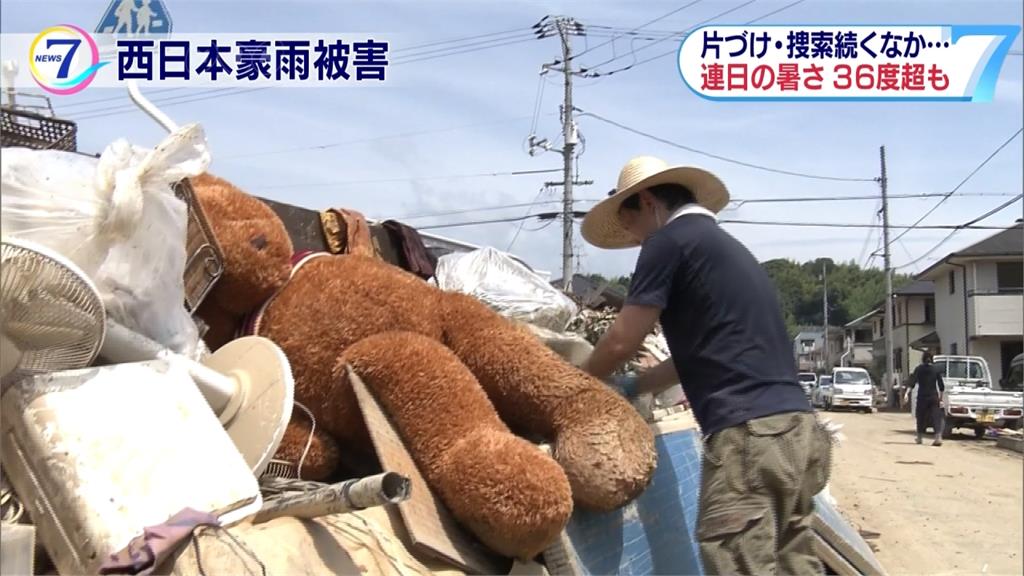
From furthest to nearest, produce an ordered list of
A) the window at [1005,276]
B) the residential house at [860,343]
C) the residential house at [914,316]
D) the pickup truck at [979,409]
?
the residential house at [860,343]
the residential house at [914,316]
the window at [1005,276]
the pickup truck at [979,409]

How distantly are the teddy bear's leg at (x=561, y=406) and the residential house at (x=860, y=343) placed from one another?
153 ft

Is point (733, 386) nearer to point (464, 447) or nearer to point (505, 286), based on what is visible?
point (464, 447)

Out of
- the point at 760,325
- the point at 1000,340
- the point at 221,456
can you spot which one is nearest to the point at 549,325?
the point at 760,325

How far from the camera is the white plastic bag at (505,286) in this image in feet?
12.9

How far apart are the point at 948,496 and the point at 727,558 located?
7.97 metres

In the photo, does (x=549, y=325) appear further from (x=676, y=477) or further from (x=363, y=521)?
(x=363, y=521)

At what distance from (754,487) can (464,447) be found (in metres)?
0.83

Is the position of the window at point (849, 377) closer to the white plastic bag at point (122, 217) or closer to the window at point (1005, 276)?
the window at point (1005, 276)

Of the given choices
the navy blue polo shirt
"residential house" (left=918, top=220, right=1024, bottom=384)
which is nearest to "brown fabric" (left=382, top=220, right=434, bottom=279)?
the navy blue polo shirt

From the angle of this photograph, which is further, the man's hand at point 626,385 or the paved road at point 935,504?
the paved road at point 935,504

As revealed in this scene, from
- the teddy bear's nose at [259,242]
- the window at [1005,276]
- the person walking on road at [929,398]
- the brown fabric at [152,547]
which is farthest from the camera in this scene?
the window at [1005,276]

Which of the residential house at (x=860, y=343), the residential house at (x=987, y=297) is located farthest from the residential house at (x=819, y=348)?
the residential house at (x=987, y=297)

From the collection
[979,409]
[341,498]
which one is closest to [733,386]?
[341,498]

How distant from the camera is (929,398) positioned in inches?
609
